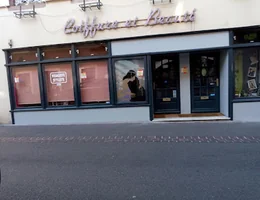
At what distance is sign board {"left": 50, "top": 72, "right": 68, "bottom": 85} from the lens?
8.41 metres

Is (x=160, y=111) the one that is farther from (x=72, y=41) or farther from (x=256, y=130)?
(x=72, y=41)

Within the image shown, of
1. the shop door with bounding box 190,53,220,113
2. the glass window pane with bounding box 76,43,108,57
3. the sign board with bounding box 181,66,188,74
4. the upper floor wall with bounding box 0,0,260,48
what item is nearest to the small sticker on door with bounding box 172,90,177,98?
the shop door with bounding box 190,53,220,113

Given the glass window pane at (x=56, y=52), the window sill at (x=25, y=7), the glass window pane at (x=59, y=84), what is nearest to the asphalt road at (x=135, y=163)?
the glass window pane at (x=59, y=84)

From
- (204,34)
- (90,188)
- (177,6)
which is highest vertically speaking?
(177,6)

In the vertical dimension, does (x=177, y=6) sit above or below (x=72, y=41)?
above

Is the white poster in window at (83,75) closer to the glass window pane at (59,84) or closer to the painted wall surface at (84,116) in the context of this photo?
the glass window pane at (59,84)

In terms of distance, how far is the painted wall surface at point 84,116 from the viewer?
8.01 m

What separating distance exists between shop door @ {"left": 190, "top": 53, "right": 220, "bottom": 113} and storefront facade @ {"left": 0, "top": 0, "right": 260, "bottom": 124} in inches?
1.4

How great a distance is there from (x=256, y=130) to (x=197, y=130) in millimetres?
1565

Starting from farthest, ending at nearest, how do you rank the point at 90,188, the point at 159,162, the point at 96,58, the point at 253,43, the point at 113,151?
the point at 96,58
the point at 253,43
the point at 113,151
the point at 159,162
the point at 90,188

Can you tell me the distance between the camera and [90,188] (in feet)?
11.2

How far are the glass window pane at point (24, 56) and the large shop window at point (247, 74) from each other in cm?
713

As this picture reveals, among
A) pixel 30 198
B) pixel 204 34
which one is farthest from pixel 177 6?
pixel 30 198

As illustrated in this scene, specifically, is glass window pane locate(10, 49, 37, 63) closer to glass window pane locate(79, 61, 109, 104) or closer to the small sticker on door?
glass window pane locate(79, 61, 109, 104)
